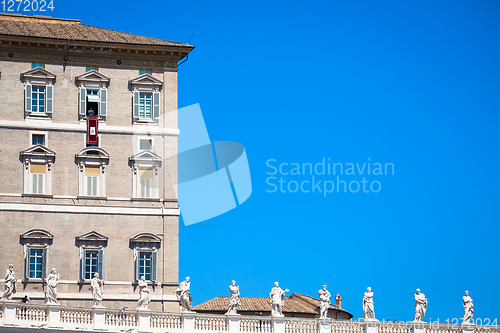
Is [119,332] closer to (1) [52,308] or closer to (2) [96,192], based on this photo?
(1) [52,308]

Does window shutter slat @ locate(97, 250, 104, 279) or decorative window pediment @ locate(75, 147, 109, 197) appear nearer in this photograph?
window shutter slat @ locate(97, 250, 104, 279)

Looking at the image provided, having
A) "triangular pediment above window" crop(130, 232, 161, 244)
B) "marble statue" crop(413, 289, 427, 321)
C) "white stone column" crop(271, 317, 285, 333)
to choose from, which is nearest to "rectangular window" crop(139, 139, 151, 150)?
→ "triangular pediment above window" crop(130, 232, 161, 244)

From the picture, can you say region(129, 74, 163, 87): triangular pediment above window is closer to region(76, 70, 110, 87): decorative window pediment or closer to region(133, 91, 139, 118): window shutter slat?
region(133, 91, 139, 118): window shutter slat

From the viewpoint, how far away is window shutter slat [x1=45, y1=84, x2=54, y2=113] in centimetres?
6300

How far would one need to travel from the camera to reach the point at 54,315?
172ft

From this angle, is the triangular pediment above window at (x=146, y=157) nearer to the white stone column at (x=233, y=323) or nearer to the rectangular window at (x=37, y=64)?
the rectangular window at (x=37, y=64)

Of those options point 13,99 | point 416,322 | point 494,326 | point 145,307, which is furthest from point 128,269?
point 494,326

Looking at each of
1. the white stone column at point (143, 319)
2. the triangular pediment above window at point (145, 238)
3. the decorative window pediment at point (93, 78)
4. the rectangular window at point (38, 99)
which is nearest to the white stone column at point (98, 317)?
the white stone column at point (143, 319)

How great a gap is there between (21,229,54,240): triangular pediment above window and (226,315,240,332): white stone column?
1409cm

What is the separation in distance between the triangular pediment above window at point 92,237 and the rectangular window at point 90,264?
0.81m

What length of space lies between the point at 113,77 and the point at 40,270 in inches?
508

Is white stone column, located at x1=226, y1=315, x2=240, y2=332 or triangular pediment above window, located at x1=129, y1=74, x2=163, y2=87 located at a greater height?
triangular pediment above window, located at x1=129, y1=74, x2=163, y2=87

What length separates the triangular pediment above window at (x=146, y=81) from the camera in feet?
211

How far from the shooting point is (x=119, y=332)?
5253 centimetres
